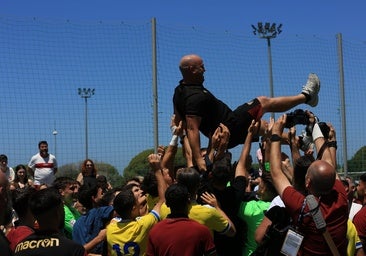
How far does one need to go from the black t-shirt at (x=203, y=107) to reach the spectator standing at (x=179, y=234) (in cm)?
142

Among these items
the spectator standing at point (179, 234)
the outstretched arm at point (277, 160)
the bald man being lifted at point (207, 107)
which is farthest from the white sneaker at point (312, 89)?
the spectator standing at point (179, 234)

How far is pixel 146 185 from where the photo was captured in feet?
19.4

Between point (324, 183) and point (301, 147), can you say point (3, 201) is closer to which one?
point (324, 183)

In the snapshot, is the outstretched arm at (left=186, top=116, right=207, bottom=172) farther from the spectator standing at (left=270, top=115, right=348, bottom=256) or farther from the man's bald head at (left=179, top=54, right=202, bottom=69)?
the spectator standing at (left=270, top=115, right=348, bottom=256)

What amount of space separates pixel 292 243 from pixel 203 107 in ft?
7.05

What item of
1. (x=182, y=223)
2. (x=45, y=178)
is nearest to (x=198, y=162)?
(x=182, y=223)

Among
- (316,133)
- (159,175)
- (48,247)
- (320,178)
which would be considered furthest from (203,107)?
(48,247)

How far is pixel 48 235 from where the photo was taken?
3.35m

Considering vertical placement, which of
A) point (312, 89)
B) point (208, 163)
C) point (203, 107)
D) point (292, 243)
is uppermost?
point (312, 89)

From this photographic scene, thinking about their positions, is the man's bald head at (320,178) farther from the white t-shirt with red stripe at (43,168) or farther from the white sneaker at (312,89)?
the white t-shirt with red stripe at (43,168)

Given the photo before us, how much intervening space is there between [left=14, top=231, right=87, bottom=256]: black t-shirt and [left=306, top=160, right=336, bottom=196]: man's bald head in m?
1.61

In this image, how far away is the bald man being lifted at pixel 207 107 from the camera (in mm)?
5738

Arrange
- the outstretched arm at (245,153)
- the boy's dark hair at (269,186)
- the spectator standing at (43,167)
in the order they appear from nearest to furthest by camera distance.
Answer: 1. the outstretched arm at (245,153)
2. the boy's dark hair at (269,186)
3. the spectator standing at (43,167)

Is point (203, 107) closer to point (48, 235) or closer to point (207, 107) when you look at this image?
point (207, 107)
